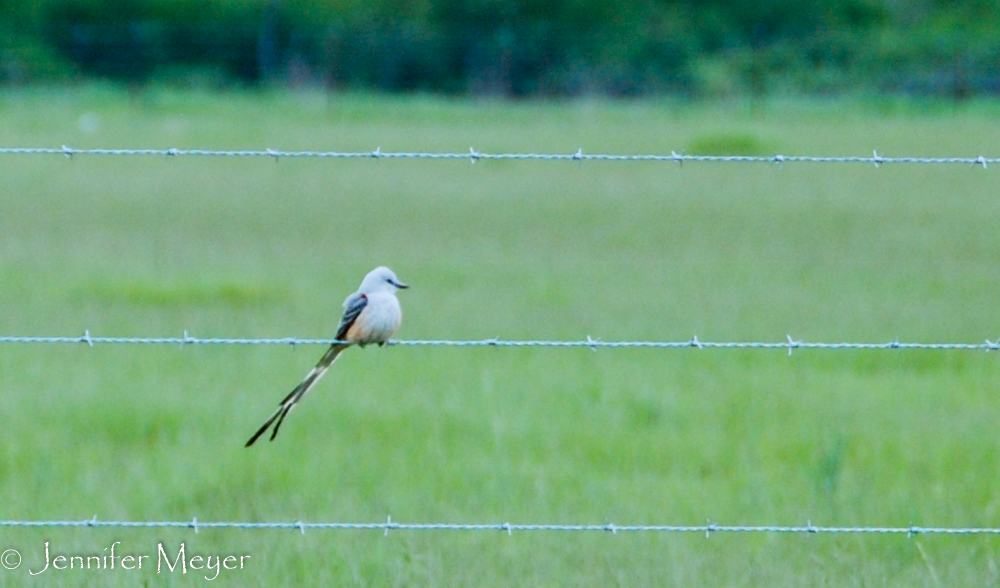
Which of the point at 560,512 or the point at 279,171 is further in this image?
the point at 279,171

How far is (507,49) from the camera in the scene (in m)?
32.3

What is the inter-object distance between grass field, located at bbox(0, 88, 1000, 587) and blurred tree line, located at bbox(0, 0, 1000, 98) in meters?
14.6

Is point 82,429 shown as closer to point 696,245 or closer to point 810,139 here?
point 696,245

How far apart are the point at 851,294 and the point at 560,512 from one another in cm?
561

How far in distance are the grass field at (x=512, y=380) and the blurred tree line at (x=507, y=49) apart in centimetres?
1462

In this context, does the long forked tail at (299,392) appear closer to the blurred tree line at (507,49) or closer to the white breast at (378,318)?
the white breast at (378,318)

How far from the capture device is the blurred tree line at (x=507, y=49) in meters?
31.7

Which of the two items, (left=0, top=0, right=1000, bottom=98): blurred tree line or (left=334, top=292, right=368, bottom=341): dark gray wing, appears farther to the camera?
(left=0, top=0, right=1000, bottom=98): blurred tree line

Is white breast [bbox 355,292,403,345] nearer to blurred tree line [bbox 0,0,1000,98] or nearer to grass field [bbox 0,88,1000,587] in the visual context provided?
grass field [bbox 0,88,1000,587]

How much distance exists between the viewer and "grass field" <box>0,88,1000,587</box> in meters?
4.68

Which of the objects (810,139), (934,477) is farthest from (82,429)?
(810,139)

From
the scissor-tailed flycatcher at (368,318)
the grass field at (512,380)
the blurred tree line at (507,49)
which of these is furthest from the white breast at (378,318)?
the blurred tree line at (507,49)

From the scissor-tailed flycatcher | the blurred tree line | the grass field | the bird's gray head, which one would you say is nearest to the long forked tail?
the scissor-tailed flycatcher

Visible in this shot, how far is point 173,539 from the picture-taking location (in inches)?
184
